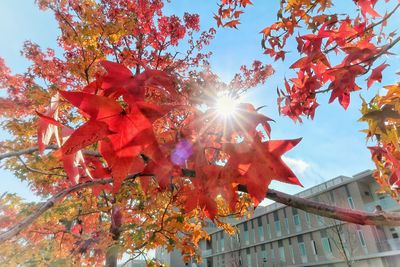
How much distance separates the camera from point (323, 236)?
24.9m

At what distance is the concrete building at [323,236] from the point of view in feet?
69.1

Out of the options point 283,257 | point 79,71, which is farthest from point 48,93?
point 283,257

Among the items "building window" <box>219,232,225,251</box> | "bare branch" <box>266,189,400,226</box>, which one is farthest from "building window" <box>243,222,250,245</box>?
"bare branch" <box>266,189,400,226</box>

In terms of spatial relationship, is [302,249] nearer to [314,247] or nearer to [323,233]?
[314,247]

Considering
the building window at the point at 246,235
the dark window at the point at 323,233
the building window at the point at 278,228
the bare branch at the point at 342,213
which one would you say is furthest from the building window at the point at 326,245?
the bare branch at the point at 342,213

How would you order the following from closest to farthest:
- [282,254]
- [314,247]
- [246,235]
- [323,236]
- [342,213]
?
[342,213] → [323,236] → [314,247] → [282,254] → [246,235]

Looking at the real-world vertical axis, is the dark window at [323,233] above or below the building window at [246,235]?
below

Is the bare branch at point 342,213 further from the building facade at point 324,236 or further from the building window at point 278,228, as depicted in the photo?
the building window at point 278,228

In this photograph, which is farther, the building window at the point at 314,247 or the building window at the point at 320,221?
the building window at the point at 314,247

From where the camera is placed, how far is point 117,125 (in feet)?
1.86

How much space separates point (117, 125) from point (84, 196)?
6.67 m

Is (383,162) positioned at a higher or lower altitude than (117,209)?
lower

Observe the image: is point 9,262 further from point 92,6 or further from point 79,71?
point 92,6

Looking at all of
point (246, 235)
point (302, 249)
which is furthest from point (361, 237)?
point (246, 235)
